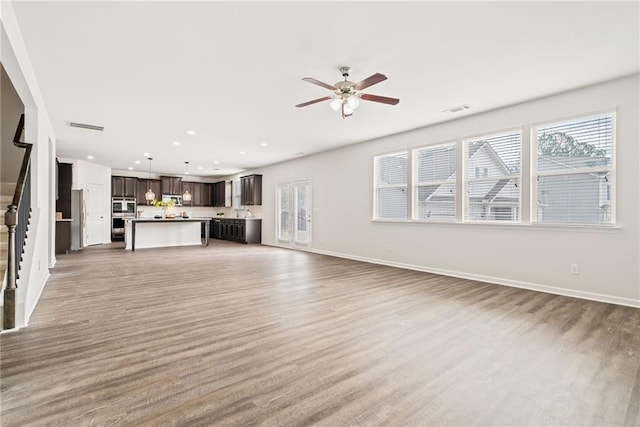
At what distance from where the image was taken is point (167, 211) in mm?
12172

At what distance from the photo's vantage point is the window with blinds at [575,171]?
3.92 metres

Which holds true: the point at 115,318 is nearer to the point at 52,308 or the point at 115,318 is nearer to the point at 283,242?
the point at 52,308

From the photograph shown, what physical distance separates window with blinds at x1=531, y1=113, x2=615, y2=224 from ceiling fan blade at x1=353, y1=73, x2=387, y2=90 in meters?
2.98

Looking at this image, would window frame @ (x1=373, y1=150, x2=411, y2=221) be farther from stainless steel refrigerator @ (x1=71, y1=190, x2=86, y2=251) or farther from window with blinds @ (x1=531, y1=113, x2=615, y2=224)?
stainless steel refrigerator @ (x1=71, y1=190, x2=86, y2=251)

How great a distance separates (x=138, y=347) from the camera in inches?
99.0

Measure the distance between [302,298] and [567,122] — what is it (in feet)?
14.3

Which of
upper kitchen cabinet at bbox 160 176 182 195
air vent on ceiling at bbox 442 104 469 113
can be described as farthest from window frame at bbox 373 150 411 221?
upper kitchen cabinet at bbox 160 176 182 195

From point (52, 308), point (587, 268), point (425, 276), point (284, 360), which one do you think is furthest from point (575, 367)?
point (52, 308)

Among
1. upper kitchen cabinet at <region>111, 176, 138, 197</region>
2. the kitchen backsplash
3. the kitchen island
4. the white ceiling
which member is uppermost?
the white ceiling

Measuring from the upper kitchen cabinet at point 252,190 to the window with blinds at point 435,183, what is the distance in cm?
620

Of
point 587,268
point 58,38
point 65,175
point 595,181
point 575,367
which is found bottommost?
point 575,367

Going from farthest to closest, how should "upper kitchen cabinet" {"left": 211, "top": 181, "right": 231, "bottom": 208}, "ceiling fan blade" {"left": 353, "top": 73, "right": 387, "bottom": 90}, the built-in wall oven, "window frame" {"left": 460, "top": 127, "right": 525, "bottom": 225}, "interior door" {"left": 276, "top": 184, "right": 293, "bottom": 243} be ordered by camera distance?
"upper kitchen cabinet" {"left": 211, "top": 181, "right": 231, "bottom": 208} < the built-in wall oven < "interior door" {"left": 276, "top": 184, "right": 293, "bottom": 243} < "window frame" {"left": 460, "top": 127, "right": 525, "bottom": 225} < "ceiling fan blade" {"left": 353, "top": 73, "right": 387, "bottom": 90}

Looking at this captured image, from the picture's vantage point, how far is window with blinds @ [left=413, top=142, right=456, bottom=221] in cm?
554

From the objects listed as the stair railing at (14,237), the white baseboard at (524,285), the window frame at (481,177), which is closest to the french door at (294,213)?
the white baseboard at (524,285)
